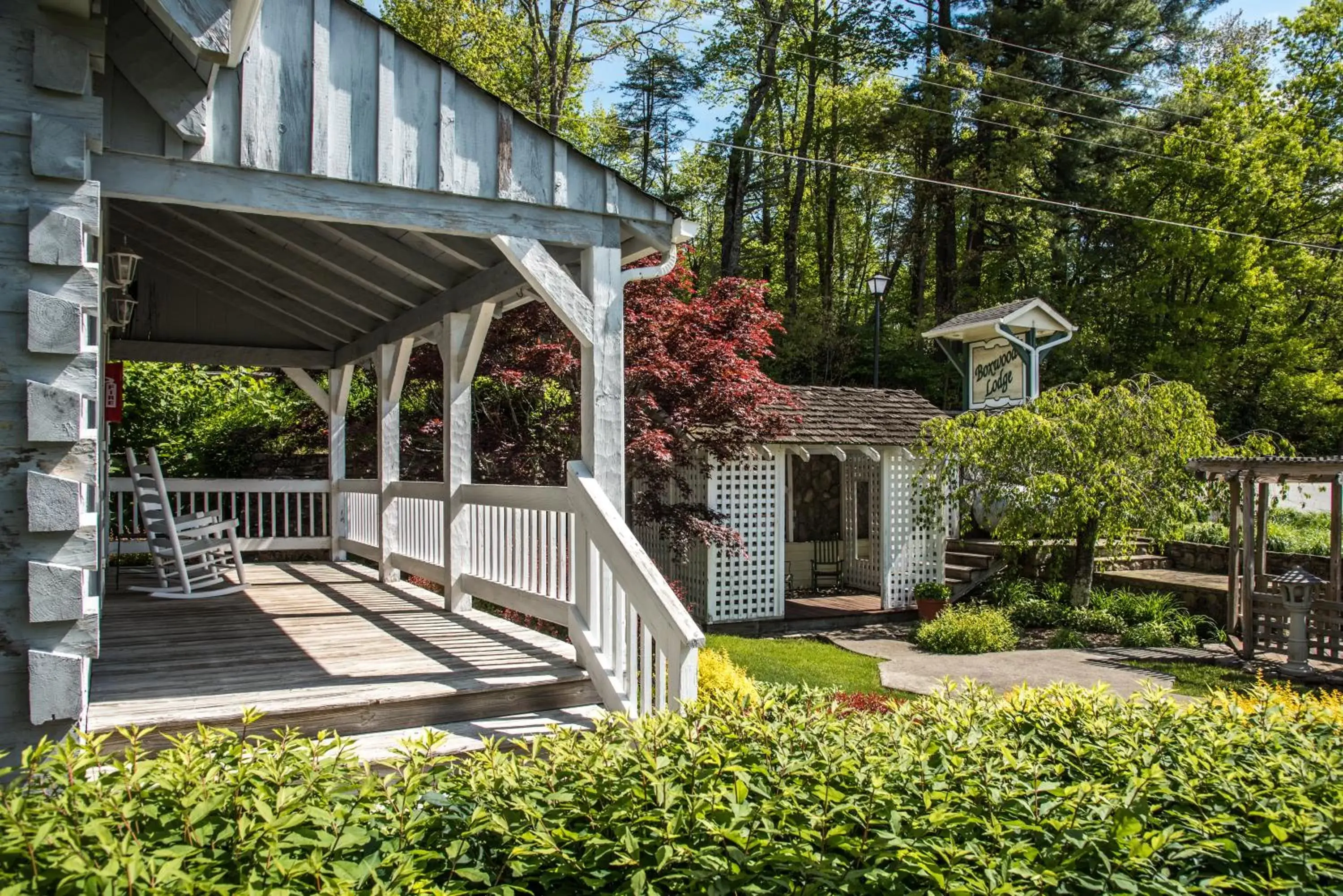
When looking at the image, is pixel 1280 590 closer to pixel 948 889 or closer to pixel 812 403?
pixel 812 403

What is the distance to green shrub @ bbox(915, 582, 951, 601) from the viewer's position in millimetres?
13172

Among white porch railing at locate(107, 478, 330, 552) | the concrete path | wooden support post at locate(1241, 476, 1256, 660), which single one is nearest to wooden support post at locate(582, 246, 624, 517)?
the concrete path

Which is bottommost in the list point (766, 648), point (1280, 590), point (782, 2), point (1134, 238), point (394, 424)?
point (766, 648)

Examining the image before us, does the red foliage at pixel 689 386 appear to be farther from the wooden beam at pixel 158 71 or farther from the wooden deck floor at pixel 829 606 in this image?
the wooden beam at pixel 158 71

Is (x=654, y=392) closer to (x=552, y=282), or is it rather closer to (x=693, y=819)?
(x=552, y=282)

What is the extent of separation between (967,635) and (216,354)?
8.47 meters

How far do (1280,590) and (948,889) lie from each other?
10490 millimetres

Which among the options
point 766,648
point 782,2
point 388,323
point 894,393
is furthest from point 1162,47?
point 388,323

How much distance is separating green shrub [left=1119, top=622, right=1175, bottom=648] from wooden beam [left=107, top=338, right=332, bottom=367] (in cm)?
958

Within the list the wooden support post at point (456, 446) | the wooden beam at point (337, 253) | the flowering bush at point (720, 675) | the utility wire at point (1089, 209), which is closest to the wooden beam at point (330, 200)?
the wooden beam at point (337, 253)

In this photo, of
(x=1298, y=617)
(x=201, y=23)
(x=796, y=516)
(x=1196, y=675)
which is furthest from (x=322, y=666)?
(x=796, y=516)

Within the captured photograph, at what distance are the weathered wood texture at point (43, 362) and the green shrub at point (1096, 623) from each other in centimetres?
1139

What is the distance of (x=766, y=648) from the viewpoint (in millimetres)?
10797

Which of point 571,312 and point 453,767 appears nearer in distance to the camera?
point 453,767
